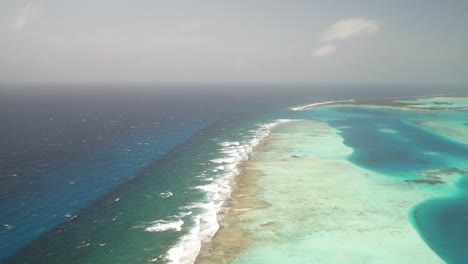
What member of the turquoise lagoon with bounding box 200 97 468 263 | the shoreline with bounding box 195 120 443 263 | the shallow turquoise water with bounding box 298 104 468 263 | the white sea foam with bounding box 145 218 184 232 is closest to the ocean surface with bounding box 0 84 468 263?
the white sea foam with bounding box 145 218 184 232

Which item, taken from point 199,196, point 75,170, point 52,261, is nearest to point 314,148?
point 199,196

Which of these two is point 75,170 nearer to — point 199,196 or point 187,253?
point 199,196

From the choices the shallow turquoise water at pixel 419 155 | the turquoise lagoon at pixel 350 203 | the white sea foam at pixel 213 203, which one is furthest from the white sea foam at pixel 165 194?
the shallow turquoise water at pixel 419 155

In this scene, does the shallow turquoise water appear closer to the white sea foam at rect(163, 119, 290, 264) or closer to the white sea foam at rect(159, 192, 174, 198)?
the white sea foam at rect(163, 119, 290, 264)

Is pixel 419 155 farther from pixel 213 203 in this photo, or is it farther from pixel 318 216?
pixel 213 203

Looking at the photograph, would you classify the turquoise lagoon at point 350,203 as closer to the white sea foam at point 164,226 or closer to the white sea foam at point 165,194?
the white sea foam at point 164,226
